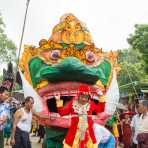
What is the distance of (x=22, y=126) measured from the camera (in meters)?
10.2

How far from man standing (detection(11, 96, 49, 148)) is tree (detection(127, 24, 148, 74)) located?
63.3ft

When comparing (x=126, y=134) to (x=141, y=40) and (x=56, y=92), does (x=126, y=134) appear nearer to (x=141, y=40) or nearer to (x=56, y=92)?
(x=56, y=92)

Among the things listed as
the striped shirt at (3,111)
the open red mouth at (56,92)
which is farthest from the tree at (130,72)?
the striped shirt at (3,111)

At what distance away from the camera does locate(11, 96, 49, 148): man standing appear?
1013cm

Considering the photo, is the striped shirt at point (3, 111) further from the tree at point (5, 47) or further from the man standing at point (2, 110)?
the tree at point (5, 47)

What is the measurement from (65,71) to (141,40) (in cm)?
2077

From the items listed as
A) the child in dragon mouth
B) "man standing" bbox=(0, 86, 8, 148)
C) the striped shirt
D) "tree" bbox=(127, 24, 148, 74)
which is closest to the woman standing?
"man standing" bbox=(0, 86, 8, 148)

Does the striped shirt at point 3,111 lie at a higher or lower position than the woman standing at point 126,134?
higher

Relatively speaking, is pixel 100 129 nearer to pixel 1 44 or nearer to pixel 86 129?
pixel 86 129

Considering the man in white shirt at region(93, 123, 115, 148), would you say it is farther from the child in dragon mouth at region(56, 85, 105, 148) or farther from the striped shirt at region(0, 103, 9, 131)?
the striped shirt at region(0, 103, 9, 131)

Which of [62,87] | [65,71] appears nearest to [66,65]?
[65,71]

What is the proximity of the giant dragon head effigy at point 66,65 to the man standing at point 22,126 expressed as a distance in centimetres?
34

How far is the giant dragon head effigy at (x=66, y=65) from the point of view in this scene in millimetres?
9984

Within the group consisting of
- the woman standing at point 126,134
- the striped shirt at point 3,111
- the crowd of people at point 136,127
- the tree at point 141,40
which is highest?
the tree at point 141,40
